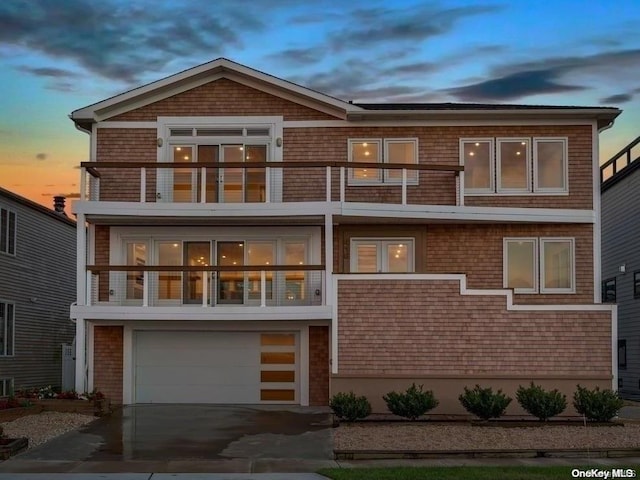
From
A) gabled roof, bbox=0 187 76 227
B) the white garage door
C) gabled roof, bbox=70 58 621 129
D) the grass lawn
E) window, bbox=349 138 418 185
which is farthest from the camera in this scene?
gabled roof, bbox=0 187 76 227

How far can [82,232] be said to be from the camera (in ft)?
62.5

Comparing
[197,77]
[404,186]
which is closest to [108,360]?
[197,77]

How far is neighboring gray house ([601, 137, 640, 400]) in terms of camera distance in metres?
26.1

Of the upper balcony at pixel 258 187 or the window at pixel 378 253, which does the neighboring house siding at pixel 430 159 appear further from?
the window at pixel 378 253

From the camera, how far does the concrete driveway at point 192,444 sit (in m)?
12.3

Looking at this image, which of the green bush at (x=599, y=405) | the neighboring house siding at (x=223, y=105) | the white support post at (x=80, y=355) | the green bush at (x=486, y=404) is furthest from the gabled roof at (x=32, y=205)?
the green bush at (x=599, y=405)

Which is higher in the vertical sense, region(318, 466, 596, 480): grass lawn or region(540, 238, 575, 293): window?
region(540, 238, 575, 293): window

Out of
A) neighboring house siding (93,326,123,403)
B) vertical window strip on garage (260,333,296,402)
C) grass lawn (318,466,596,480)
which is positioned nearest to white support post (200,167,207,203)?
vertical window strip on garage (260,333,296,402)

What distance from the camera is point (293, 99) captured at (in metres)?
20.7

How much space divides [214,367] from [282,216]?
429cm

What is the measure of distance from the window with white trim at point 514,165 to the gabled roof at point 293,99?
0.65m

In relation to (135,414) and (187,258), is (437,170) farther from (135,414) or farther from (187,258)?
(135,414)

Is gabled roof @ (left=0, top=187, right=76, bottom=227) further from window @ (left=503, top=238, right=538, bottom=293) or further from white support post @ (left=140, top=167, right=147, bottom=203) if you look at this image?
window @ (left=503, top=238, right=538, bottom=293)

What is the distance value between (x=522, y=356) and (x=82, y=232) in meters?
10.4
